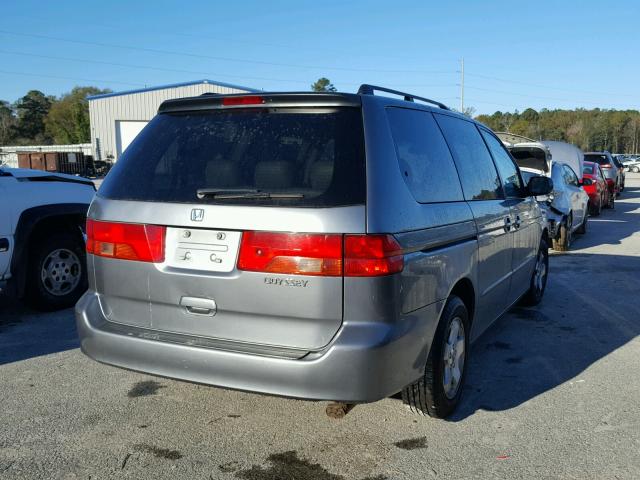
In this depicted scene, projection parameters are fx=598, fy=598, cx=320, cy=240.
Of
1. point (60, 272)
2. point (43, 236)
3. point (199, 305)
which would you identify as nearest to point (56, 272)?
point (60, 272)

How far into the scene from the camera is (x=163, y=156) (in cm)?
332

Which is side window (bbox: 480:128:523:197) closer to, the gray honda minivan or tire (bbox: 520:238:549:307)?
tire (bbox: 520:238:549:307)

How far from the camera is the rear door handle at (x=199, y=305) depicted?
295 centimetres

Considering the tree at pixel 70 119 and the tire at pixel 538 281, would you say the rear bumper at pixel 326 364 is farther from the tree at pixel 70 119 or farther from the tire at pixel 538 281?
the tree at pixel 70 119

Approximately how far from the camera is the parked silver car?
33.0 ft

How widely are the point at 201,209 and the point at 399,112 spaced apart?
49.2 inches

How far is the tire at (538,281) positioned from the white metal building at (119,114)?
3605 centimetres

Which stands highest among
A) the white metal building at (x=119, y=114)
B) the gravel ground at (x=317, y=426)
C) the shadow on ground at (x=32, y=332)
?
the white metal building at (x=119, y=114)

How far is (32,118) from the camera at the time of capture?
310ft

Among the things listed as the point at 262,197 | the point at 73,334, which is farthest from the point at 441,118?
the point at 73,334

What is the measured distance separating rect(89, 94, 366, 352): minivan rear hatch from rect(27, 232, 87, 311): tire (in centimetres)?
289

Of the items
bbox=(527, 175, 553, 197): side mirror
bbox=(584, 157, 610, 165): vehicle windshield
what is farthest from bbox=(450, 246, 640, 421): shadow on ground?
bbox=(584, 157, 610, 165): vehicle windshield

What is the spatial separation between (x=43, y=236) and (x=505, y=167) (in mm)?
4448

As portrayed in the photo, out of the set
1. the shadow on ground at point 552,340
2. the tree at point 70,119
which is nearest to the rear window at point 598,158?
the shadow on ground at point 552,340
